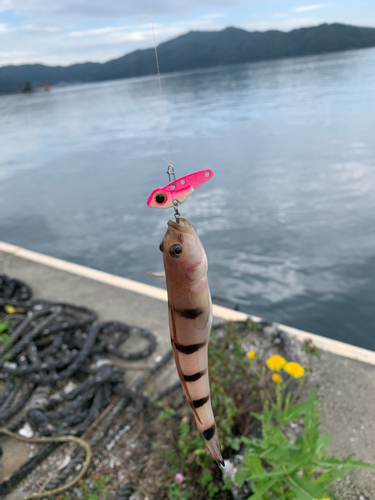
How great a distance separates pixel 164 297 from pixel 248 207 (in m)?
5.70

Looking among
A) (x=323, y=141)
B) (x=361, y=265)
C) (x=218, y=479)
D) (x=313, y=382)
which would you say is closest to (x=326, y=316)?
(x=361, y=265)

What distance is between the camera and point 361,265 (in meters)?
6.94

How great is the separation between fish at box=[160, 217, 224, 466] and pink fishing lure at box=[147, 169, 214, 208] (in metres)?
0.07

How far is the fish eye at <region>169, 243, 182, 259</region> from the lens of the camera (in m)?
1.06

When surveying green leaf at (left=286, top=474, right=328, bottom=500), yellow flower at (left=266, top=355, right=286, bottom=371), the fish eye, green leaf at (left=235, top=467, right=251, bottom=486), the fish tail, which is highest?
the fish eye

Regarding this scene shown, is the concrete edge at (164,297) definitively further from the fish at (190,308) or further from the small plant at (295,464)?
the fish at (190,308)

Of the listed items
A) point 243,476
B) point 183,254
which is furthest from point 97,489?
point 183,254

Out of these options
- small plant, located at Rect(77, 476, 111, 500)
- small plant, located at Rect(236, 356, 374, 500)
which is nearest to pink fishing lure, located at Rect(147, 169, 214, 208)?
small plant, located at Rect(236, 356, 374, 500)

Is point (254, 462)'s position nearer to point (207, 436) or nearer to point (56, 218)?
point (207, 436)

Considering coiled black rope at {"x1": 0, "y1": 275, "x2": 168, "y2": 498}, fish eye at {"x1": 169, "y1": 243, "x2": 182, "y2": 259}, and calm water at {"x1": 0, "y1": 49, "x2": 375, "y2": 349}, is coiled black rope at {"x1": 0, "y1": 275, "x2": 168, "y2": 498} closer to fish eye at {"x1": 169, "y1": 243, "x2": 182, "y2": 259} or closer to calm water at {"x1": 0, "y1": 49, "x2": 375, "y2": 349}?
calm water at {"x1": 0, "y1": 49, "x2": 375, "y2": 349}

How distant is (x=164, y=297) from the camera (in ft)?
17.0

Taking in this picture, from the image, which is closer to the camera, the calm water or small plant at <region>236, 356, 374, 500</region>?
small plant at <region>236, 356, 374, 500</region>

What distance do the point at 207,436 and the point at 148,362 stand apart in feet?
10.2

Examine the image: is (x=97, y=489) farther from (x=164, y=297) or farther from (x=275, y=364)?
(x=164, y=297)
